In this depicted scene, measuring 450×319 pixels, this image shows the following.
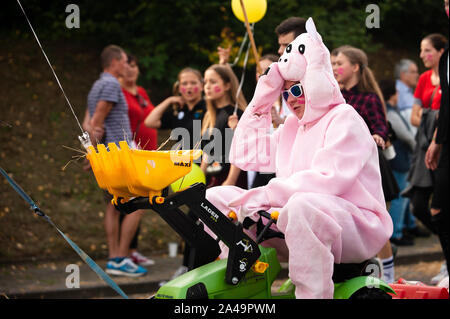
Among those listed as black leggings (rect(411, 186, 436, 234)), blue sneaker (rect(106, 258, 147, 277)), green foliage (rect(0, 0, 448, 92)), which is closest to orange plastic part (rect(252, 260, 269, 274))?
black leggings (rect(411, 186, 436, 234))

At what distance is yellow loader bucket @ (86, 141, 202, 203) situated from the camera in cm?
327

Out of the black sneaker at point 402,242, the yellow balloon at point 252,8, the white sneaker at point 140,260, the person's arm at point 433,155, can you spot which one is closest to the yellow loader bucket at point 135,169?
the person's arm at point 433,155

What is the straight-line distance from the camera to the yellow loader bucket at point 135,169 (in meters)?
3.27

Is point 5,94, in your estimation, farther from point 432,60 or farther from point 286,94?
point 286,94

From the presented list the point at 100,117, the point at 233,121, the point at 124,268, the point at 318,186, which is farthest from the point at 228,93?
the point at 318,186

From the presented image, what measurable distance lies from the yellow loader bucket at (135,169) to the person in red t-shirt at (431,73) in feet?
12.6

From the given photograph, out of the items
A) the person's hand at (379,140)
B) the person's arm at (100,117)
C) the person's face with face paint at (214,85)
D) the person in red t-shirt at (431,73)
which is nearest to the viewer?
the person's hand at (379,140)

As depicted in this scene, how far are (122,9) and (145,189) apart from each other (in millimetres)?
9500

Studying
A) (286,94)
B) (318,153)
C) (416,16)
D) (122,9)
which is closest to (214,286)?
(318,153)

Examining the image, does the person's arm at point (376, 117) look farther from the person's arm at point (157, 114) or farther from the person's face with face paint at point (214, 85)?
the person's arm at point (157, 114)

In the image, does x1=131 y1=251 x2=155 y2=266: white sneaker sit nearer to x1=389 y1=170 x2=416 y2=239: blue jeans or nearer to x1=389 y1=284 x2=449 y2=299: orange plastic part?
x1=389 y1=170 x2=416 y2=239: blue jeans

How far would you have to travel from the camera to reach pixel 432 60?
22.5 feet

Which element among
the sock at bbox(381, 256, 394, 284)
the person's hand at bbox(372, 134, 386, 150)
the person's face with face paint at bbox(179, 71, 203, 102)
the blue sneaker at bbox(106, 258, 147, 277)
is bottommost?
the blue sneaker at bbox(106, 258, 147, 277)

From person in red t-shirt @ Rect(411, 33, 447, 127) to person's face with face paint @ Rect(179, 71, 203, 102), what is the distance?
2.19 meters
